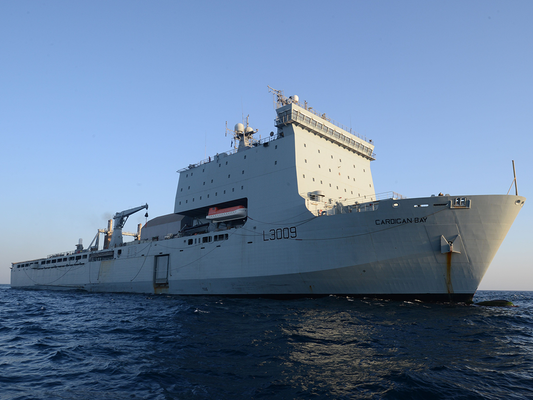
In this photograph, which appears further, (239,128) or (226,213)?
(239,128)

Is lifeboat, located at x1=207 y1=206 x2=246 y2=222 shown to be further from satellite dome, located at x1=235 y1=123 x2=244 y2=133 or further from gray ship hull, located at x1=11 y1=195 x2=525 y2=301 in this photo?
satellite dome, located at x1=235 y1=123 x2=244 y2=133

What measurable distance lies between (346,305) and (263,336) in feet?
21.9

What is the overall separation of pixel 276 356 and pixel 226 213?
15252mm

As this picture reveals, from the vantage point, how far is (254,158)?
22250mm

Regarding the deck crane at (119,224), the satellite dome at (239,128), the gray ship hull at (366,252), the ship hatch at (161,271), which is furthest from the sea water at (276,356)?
the deck crane at (119,224)

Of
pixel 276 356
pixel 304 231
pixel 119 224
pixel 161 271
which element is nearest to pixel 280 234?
pixel 304 231

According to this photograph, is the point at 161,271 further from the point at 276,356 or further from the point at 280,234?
the point at 276,356

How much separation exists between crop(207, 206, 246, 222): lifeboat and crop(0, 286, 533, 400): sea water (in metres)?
8.86

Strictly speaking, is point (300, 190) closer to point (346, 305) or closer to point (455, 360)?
point (346, 305)

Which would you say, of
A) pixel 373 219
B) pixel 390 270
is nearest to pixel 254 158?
pixel 373 219

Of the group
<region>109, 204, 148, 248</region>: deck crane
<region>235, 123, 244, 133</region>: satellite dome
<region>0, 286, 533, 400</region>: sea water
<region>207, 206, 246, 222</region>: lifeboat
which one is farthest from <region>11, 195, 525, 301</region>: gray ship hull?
<region>109, 204, 148, 248</region>: deck crane

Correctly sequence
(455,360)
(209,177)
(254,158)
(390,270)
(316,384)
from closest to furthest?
(316,384) → (455,360) → (390,270) → (254,158) → (209,177)

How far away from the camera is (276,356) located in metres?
7.79

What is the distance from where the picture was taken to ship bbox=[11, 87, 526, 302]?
15242mm
